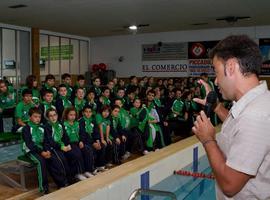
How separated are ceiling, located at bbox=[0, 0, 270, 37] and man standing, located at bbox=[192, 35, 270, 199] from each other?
7.43 metres

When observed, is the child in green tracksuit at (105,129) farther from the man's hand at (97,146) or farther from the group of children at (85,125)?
the man's hand at (97,146)

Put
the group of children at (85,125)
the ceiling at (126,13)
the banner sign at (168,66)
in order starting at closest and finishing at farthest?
1. the group of children at (85,125)
2. the ceiling at (126,13)
3. the banner sign at (168,66)

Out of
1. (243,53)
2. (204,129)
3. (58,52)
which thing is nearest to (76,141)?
(204,129)

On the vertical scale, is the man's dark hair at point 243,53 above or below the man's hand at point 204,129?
above

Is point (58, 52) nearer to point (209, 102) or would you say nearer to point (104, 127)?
point (104, 127)

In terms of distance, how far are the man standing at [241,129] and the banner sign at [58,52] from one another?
44.7ft

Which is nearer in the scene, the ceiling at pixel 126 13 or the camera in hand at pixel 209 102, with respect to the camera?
the camera in hand at pixel 209 102

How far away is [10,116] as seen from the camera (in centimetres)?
662

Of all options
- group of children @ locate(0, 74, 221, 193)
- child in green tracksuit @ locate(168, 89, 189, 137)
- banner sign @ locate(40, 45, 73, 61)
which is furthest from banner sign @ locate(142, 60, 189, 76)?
child in green tracksuit @ locate(168, 89, 189, 137)

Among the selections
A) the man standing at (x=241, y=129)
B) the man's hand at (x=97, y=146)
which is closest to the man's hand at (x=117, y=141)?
the man's hand at (x=97, y=146)

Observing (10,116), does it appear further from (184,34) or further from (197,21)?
(184,34)

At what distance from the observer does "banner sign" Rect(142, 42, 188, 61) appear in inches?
561

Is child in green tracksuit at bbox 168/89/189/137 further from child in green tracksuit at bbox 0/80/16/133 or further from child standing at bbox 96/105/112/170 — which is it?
child in green tracksuit at bbox 0/80/16/133

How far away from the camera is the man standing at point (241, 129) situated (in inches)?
39.9
